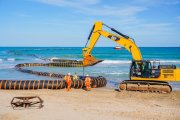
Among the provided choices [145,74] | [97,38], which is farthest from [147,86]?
[97,38]

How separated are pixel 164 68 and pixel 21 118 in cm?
1248

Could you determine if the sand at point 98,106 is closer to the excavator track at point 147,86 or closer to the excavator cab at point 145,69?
the excavator track at point 147,86

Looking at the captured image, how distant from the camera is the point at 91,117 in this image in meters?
15.9

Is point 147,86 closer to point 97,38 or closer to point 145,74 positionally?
point 145,74

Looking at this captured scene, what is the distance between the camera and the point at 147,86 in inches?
939

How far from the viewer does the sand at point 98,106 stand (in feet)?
53.0

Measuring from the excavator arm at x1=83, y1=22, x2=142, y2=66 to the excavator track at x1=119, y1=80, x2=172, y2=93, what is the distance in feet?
6.43

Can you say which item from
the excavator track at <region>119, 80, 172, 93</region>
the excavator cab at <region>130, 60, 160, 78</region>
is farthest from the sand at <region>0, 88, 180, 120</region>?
the excavator cab at <region>130, 60, 160, 78</region>

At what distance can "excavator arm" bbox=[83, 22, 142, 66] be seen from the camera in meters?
24.6

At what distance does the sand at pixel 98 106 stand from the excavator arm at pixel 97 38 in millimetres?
2597

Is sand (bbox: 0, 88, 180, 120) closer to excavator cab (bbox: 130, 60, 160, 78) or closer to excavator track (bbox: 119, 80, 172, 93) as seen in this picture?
excavator track (bbox: 119, 80, 172, 93)

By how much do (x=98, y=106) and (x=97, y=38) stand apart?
813 centimetres

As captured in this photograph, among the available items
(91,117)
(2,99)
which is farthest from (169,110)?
(2,99)

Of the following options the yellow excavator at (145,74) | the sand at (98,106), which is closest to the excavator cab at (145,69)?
the yellow excavator at (145,74)
